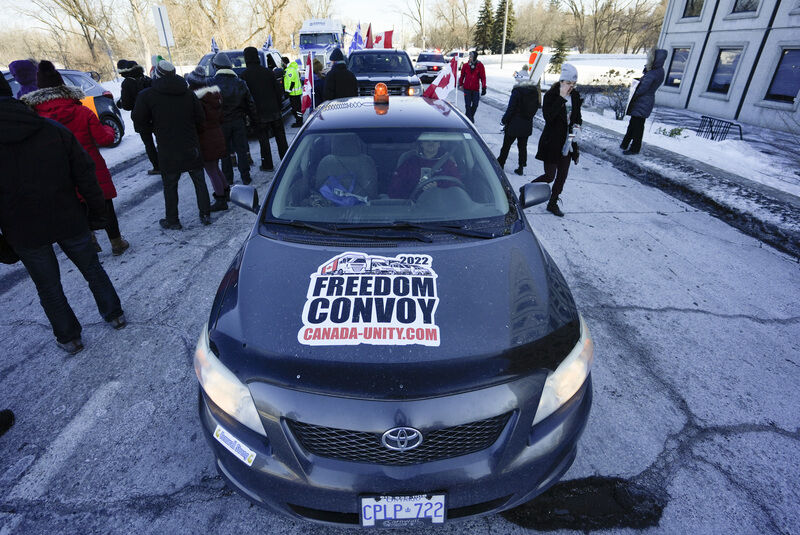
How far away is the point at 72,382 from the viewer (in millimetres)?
2855

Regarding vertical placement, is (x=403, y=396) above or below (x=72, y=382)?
above

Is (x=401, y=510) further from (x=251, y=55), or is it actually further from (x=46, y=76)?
(x=251, y=55)

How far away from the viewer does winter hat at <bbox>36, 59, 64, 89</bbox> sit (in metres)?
3.67

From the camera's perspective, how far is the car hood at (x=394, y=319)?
156 cm

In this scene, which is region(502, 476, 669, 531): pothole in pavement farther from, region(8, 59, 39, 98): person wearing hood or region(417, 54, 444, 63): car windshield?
region(417, 54, 444, 63): car windshield

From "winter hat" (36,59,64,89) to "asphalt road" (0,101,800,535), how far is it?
176cm

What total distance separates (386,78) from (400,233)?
9154mm

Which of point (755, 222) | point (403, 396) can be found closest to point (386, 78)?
point (755, 222)

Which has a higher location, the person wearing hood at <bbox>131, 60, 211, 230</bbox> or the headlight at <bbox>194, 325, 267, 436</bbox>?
the person wearing hood at <bbox>131, 60, 211, 230</bbox>

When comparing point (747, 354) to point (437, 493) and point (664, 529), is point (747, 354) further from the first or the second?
point (437, 493)

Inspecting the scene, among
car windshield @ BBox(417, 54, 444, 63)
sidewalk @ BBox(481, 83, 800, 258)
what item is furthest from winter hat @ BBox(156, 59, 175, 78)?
car windshield @ BBox(417, 54, 444, 63)

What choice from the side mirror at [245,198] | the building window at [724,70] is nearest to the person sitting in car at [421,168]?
the side mirror at [245,198]

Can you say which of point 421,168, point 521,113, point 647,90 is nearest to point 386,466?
point 421,168

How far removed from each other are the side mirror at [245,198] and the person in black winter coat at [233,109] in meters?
3.79
